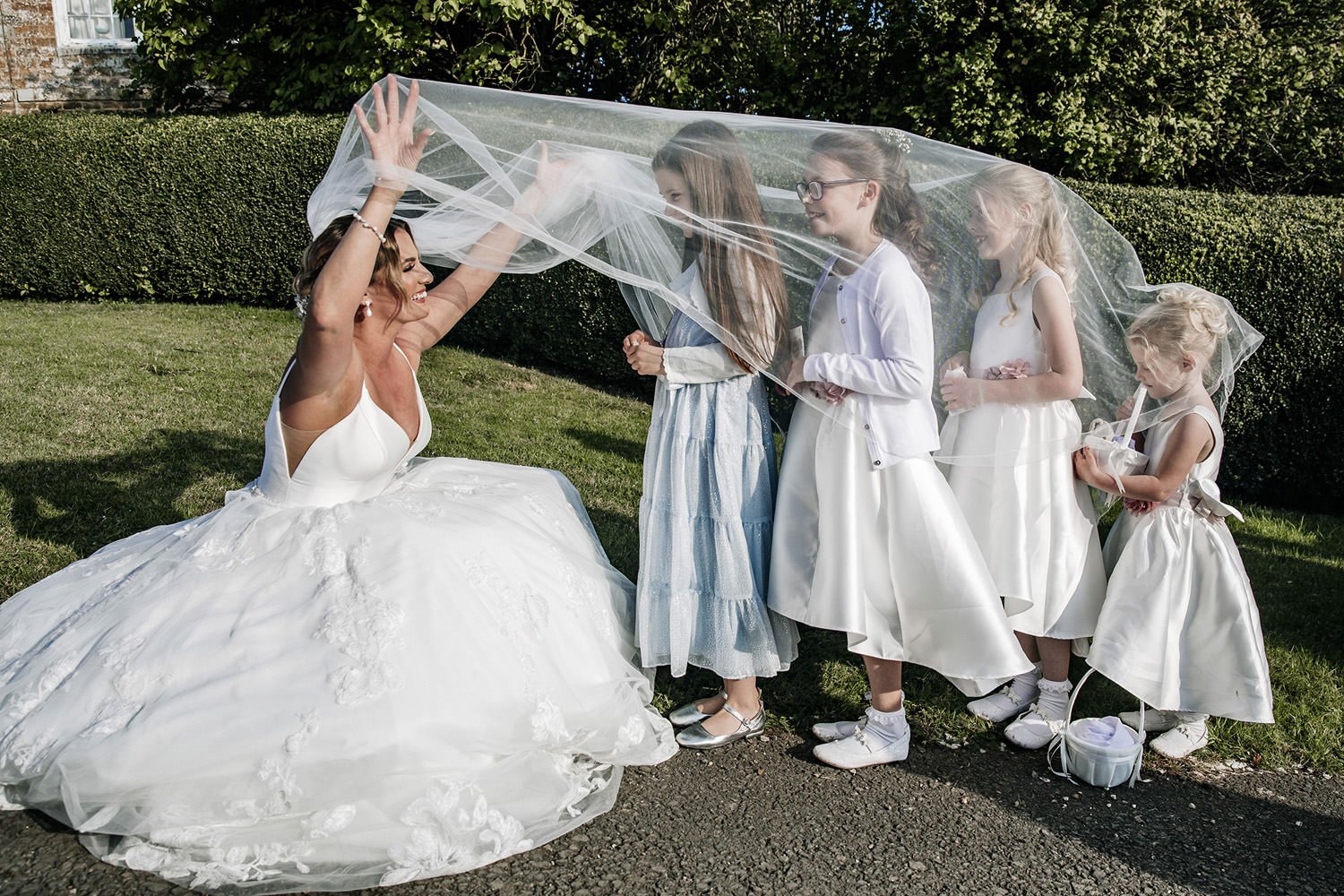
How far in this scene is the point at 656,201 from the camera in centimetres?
342

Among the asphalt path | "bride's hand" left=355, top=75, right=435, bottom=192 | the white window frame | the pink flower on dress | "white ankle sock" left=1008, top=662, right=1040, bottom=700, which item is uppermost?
the white window frame

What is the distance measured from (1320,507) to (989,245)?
5.18m

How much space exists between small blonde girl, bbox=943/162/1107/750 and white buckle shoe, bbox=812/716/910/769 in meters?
0.47

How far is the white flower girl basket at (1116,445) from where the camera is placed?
3.66 meters

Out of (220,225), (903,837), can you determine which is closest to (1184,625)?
(903,837)

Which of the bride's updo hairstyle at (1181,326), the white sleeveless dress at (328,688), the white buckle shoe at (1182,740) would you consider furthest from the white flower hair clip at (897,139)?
the white buckle shoe at (1182,740)

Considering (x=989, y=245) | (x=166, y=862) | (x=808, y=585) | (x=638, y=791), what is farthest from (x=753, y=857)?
(x=989, y=245)

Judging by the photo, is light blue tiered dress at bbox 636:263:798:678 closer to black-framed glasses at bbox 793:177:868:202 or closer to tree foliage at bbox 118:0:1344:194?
black-framed glasses at bbox 793:177:868:202

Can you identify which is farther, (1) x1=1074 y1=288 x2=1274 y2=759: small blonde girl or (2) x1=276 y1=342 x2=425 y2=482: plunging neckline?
(1) x1=1074 y1=288 x2=1274 y2=759: small blonde girl

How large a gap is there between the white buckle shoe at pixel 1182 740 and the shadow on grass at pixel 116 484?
15.8 feet

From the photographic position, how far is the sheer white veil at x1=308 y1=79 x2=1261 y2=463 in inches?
133

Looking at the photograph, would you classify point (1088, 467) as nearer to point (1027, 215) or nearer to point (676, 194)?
point (1027, 215)

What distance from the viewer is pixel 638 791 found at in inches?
135

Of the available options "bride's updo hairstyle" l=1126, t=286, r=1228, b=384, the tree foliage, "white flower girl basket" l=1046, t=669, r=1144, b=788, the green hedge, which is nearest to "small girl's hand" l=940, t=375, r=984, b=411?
"bride's updo hairstyle" l=1126, t=286, r=1228, b=384
